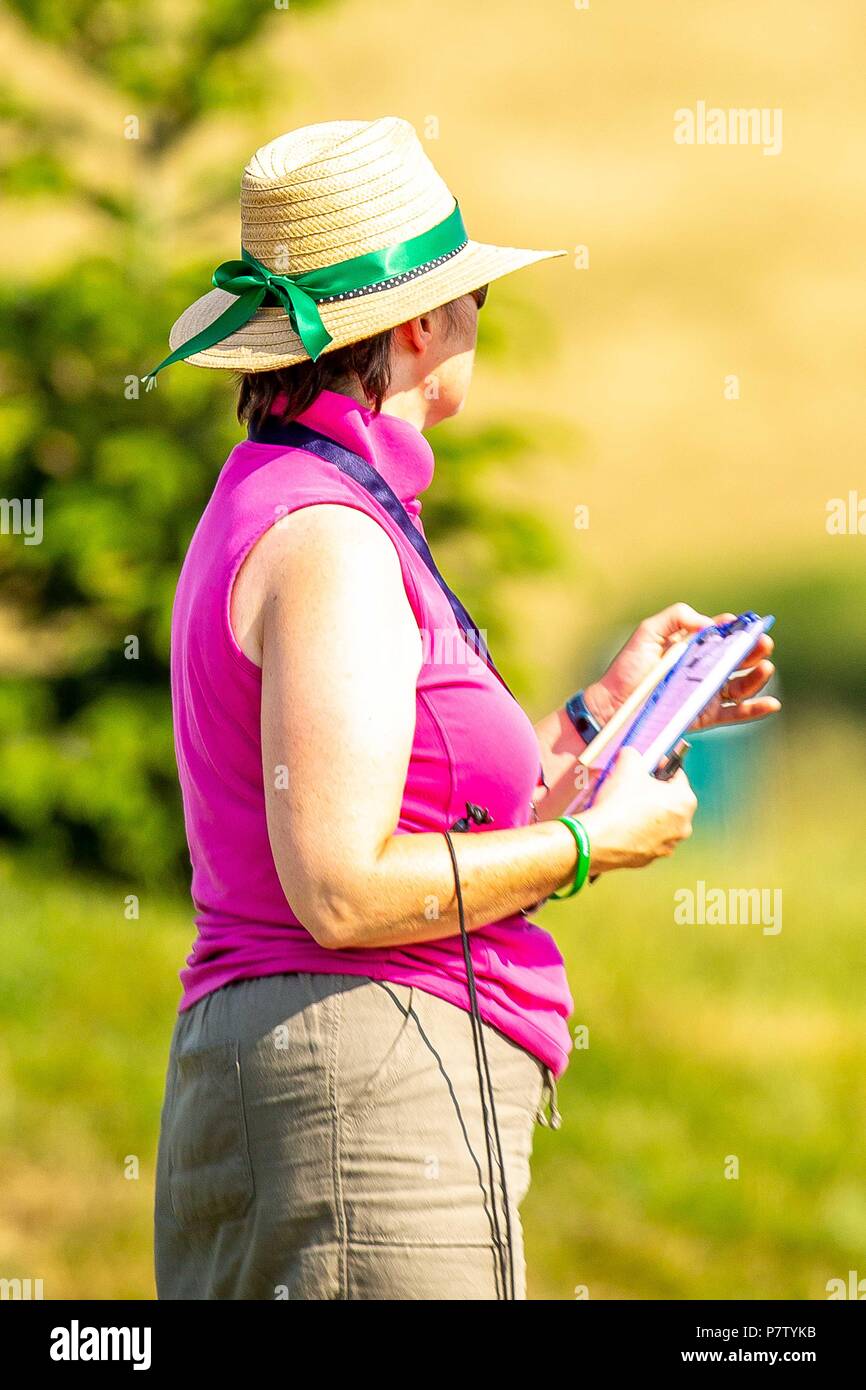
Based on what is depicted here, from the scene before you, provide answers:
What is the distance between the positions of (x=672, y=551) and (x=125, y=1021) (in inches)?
212

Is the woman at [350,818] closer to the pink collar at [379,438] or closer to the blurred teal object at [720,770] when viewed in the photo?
the pink collar at [379,438]

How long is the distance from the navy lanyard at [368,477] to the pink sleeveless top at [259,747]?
0.01 metres

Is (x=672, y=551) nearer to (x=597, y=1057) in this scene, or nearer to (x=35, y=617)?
(x=35, y=617)

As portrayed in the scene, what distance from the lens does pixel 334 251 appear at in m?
1.72

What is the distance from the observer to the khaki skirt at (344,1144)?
1.58 metres

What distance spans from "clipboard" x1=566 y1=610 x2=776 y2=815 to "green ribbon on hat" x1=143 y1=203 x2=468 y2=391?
563 mm

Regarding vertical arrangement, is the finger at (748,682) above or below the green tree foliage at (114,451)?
below

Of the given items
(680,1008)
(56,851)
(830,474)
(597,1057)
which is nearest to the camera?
(597,1057)

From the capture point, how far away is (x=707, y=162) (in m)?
11.4

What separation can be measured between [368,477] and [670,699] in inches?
18.4

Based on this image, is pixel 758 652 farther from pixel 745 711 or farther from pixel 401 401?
pixel 401 401

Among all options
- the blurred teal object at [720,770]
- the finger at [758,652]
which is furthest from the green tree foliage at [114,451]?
the finger at [758,652]

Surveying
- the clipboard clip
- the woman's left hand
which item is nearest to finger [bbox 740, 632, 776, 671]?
the woman's left hand

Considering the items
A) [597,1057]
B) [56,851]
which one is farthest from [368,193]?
[56,851]
